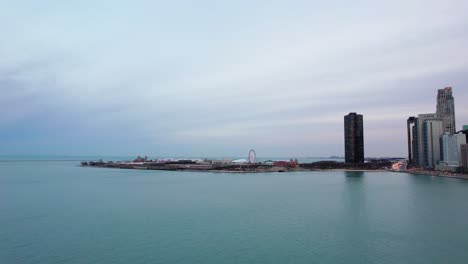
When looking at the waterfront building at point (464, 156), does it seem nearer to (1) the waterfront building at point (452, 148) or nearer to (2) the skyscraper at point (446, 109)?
(1) the waterfront building at point (452, 148)

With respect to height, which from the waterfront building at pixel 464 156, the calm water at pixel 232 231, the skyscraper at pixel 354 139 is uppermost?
the skyscraper at pixel 354 139

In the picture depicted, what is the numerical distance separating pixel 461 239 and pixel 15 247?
23689 millimetres

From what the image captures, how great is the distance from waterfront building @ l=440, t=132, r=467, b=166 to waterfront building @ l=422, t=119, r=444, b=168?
9101mm

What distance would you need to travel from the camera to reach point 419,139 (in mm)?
112938

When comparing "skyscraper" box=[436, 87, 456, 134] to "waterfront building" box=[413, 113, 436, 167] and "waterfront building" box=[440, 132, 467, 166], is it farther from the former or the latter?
"waterfront building" box=[440, 132, 467, 166]

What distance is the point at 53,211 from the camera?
89.5ft

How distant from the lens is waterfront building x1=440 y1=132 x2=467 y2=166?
286 feet

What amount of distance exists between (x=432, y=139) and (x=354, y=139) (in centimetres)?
3070

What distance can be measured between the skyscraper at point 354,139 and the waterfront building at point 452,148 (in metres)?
37.6

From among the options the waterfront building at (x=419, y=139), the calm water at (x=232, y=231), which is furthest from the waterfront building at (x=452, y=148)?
the calm water at (x=232, y=231)

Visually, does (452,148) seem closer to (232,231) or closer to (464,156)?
(464,156)

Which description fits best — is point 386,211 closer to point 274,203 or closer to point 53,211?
point 274,203

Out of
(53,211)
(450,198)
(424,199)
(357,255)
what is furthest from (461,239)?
(53,211)

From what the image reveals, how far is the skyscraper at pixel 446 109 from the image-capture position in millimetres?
117319
